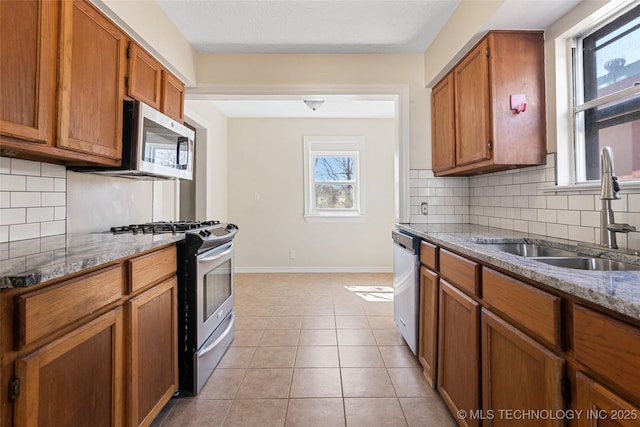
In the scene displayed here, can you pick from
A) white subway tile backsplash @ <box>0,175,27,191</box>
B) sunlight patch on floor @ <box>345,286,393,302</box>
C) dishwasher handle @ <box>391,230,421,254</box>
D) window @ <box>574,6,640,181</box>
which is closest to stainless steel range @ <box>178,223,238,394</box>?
white subway tile backsplash @ <box>0,175,27,191</box>

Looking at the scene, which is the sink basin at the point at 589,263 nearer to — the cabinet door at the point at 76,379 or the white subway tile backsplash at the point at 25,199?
the cabinet door at the point at 76,379

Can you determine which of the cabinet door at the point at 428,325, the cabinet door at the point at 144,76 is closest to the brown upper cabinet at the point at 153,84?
the cabinet door at the point at 144,76

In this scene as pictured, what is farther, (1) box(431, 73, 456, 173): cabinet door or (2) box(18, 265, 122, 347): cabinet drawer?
(1) box(431, 73, 456, 173): cabinet door

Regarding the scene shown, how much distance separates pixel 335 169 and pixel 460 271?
3647 mm

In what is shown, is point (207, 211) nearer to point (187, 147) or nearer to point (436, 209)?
point (187, 147)

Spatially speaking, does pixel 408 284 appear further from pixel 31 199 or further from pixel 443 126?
pixel 31 199

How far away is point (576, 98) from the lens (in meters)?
1.67

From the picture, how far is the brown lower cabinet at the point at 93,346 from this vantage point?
779mm

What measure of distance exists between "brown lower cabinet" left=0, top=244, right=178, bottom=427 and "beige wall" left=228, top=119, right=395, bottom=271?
3180mm

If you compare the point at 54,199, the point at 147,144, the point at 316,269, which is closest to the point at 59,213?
the point at 54,199

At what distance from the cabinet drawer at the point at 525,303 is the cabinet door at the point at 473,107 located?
101cm

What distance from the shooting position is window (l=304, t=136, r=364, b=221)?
4.79 m

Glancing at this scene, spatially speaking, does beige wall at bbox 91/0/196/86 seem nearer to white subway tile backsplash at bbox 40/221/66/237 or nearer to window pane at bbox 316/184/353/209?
white subway tile backsplash at bbox 40/221/66/237

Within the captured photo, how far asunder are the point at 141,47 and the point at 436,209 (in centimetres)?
245
